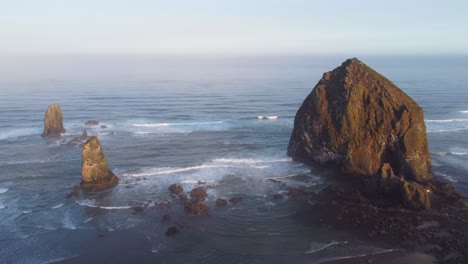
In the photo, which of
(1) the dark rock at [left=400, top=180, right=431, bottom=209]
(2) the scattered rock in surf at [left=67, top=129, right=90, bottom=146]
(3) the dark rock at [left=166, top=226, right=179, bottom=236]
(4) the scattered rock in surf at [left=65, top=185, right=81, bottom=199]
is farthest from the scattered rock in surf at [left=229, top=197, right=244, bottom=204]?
(2) the scattered rock in surf at [left=67, top=129, right=90, bottom=146]

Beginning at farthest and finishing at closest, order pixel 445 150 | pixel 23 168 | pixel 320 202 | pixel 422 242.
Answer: pixel 445 150, pixel 23 168, pixel 320 202, pixel 422 242

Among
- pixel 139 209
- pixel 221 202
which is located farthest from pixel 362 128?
pixel 139 209

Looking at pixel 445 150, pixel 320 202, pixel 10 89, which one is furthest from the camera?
pixel 10 89

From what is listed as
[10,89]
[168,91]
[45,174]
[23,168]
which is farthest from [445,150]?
[10,89]

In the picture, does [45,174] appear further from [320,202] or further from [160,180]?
[320,202]

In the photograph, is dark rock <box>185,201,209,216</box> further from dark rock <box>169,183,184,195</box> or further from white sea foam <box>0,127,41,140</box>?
white sea foam <box>0,127,41,140</box>

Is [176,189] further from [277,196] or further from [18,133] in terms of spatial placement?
[18,133]

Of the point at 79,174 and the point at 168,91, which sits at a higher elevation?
the point at 168,91
